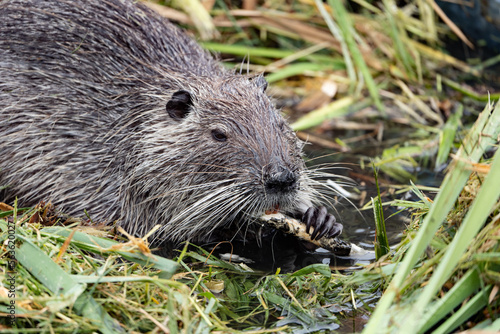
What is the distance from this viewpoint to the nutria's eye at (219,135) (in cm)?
364

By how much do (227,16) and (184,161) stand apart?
3.50 meters

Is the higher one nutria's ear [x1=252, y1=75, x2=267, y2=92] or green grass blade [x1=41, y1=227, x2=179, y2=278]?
nutria's ear [x1=252, y1=75, x2=267, y2=92]

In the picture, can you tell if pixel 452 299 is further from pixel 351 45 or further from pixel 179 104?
pixel 351 45

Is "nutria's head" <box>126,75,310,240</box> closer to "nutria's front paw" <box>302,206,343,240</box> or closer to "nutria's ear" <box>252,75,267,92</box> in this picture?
"nutria's ear" <box>252,75,267,92</box>

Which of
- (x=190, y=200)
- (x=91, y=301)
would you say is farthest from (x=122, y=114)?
(x=91, y=301)

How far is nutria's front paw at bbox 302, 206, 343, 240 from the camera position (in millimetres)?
3574

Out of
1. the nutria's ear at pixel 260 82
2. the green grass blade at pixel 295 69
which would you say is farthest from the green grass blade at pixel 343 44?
the nutria's ear at pixel 260 82

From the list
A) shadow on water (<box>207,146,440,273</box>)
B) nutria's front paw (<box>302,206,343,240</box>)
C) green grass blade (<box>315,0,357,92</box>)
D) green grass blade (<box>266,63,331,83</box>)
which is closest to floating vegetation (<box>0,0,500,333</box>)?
shadow on water (<box>207,146,440,273</box>)

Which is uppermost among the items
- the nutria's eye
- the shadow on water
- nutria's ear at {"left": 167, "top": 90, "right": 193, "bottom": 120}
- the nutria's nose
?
nutria's ear at {"left": 167, "top": 90, "right": 193, "bottom": 120}

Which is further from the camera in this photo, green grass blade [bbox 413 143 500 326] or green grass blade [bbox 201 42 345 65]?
green grass blade [bbox 201 42 345 65]

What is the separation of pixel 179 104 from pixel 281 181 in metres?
0.90

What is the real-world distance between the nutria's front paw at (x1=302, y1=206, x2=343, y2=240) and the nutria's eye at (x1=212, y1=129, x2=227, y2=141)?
632 mm

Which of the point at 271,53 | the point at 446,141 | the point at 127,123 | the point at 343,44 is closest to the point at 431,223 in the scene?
the point at 127,123

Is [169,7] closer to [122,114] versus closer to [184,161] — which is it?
[122,114]
